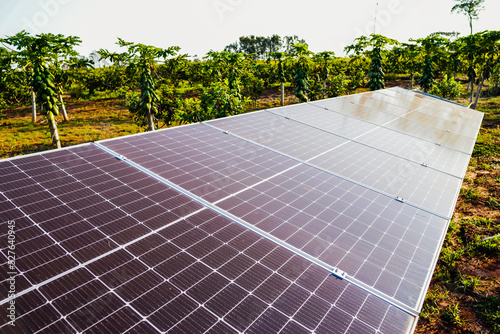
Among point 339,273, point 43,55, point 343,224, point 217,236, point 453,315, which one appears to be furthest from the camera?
point 43,55

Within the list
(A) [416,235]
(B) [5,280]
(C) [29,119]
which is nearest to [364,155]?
(A) [416,235]

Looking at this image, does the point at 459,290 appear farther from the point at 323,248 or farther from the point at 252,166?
the point at 252,166

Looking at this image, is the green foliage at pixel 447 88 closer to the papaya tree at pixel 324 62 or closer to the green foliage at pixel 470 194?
the papaya tree at pixel 324 62

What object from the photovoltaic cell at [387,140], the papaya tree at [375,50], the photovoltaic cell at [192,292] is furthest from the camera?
the papaya tree at [375,50]

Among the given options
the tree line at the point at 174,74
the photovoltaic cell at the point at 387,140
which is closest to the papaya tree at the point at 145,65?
the tree line at the point at 174,74

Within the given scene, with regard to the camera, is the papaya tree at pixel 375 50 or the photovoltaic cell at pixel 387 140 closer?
the photovoltaic cell at pixel 387 140

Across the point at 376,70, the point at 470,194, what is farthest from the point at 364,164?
the point at 376,70

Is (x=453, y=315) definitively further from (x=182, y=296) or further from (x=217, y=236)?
(x=182, y=296)

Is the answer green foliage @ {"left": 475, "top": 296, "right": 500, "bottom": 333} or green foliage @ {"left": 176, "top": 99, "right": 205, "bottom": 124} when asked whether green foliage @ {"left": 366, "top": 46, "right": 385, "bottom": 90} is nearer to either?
green foliage @ {"left": 176, "top": 99, "right": 205, "bottom": 124}
